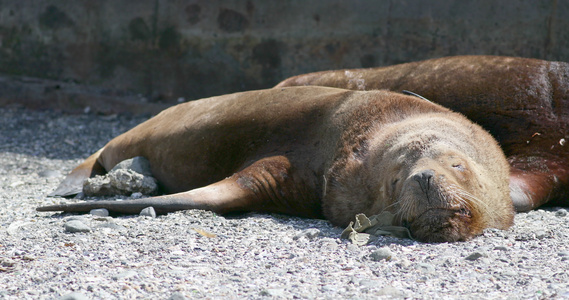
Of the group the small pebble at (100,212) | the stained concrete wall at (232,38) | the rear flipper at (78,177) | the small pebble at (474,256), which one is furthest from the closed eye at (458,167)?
the stained concrete wall at (232,38)

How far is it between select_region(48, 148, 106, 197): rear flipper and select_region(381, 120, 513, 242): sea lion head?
2.73 meters

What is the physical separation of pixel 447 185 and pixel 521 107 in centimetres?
199

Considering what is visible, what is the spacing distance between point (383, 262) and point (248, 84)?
641cm

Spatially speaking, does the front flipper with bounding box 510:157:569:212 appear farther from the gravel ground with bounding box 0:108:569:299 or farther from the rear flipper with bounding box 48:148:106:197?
the rear flipper with bounding box 48:148:106:197

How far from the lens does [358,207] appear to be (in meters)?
4.06

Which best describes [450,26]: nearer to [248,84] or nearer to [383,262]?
[248,84]

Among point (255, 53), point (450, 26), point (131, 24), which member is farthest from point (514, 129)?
point (131, 24)

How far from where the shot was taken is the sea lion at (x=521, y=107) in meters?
4.99

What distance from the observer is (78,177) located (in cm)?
589

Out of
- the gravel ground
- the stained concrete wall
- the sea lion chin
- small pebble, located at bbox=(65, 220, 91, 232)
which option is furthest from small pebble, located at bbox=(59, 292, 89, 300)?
the stained concrete wall

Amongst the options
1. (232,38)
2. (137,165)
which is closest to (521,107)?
(137,165)

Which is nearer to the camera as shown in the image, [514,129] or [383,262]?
[383,262]

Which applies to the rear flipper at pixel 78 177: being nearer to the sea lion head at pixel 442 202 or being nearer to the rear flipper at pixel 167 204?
the rear flipper at pixel 167 204

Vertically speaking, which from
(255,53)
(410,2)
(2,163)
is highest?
(410,2)
